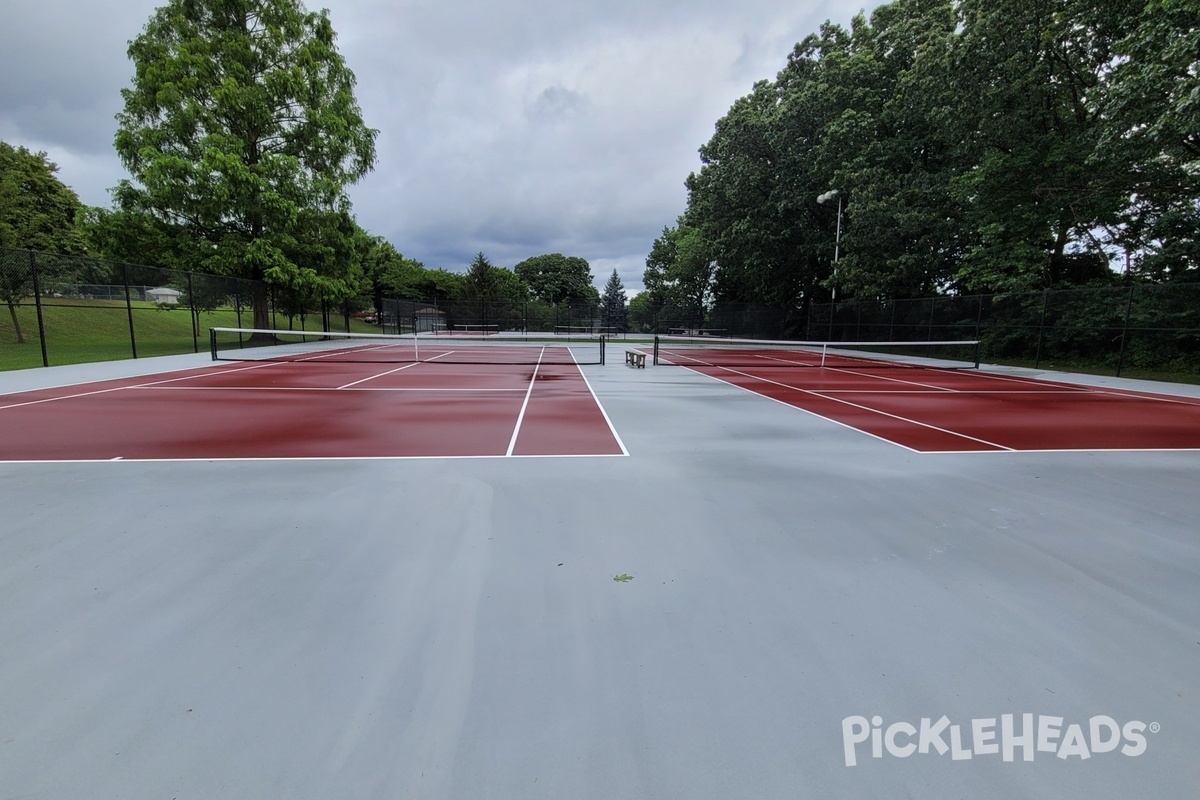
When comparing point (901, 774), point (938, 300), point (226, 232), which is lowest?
point (901, 774)

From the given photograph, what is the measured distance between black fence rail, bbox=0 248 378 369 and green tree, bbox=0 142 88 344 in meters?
3.25

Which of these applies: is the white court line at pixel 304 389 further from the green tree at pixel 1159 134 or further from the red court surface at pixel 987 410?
the green tree at pixel 1159 134

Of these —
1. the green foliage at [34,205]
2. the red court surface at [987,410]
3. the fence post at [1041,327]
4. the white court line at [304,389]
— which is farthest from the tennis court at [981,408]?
the green foliage at [34,205]

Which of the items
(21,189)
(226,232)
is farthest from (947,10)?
(21,189)

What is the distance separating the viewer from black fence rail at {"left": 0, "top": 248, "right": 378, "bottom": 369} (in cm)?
1622

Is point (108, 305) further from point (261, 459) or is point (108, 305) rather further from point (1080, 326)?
point (1080, 326)

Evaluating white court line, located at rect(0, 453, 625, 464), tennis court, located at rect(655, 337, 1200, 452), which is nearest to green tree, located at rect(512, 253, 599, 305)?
tennis court, located at rect(655, 337, 1200, 452)

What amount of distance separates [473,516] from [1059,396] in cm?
1400

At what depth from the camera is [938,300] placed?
2442cm

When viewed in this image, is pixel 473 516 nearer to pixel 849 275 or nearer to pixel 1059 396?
pixel 1059 396

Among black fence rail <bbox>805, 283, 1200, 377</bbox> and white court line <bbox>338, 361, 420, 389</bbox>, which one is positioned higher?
black fence rail <bbox>805, 283, 1200, 377</bbox>

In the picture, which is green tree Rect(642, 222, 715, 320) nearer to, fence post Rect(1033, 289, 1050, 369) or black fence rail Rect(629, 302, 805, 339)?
black fence rail Rect(629, 302, 805, 339)

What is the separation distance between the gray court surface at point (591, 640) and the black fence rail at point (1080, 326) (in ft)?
57.6

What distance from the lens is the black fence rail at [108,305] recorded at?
16219 mm
